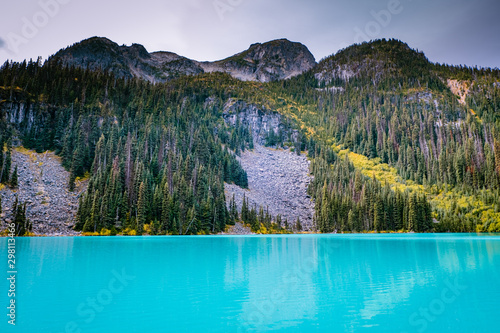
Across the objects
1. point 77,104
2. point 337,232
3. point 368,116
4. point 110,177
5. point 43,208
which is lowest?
point 337,232

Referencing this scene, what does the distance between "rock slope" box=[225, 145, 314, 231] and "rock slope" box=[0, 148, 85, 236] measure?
156 ft

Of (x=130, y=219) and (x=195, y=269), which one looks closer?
(x=195, y=269)

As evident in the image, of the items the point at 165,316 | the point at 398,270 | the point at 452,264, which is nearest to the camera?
the point at 165,316

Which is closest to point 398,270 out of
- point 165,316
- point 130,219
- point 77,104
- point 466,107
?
point 165,316

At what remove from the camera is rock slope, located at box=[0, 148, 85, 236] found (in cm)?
6869

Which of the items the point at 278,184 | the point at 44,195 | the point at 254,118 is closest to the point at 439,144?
the point at 278,184

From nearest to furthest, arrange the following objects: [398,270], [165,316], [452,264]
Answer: [165,316]
[398,270]
[452,264]

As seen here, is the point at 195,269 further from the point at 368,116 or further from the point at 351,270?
the point at 368,116

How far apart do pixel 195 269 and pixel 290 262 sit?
864cm

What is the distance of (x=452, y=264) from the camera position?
26.0 meters

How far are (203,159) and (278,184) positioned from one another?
33.3 metres

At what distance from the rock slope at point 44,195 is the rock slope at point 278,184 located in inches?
1870

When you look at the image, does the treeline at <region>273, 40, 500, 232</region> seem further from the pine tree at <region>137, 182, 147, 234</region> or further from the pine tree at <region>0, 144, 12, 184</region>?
the pine tree at <region>0, 144, 12, 184</region>

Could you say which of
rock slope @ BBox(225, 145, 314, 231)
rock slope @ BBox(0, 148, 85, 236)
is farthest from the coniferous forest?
rock slope @ BBox(225, 145, 314, 231)
